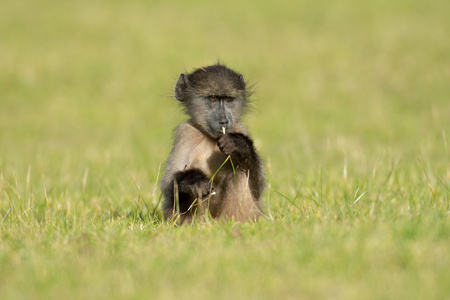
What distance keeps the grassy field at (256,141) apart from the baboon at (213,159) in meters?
0.32

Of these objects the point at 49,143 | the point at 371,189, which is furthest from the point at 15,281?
the point at 49,143

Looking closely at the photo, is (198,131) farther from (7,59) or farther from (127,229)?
(7,59)

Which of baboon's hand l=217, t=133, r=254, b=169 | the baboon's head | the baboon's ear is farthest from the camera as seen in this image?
the baboon's ear

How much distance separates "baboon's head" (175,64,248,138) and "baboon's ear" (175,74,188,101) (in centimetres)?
12

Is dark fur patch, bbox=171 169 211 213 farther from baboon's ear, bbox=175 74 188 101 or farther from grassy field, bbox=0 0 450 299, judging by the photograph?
baboon's ear, bbox=175 74 188 101

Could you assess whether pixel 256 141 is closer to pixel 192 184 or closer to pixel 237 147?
pixel 237 147

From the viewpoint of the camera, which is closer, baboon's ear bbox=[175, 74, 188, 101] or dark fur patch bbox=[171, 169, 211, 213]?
dark fur patch bbox=[171, 169, 211, 213]

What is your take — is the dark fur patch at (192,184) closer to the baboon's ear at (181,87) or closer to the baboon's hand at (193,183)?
the baboon's hand at (193,183)

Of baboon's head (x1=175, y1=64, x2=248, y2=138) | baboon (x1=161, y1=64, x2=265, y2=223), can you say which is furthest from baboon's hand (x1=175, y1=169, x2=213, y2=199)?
baboon's head (x1=175, y1=64, x2=248, y2=138)

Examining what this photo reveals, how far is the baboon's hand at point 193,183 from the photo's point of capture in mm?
5688

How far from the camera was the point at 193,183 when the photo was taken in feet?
18.8

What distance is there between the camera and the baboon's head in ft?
20.7

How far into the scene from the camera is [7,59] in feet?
67.7

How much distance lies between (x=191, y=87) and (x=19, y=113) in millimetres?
12828
